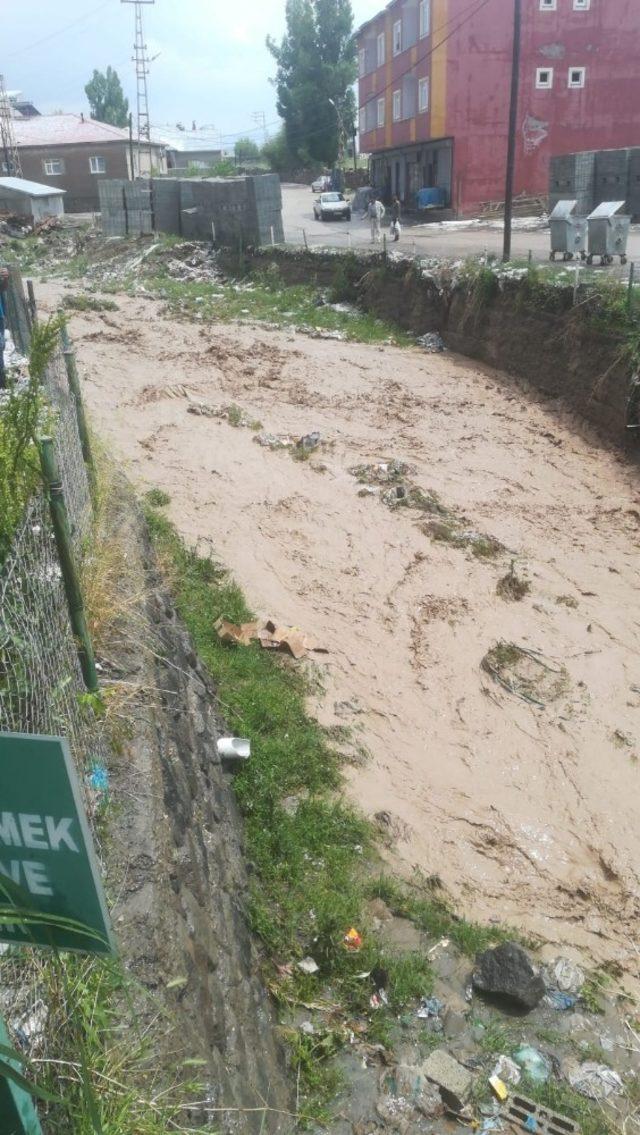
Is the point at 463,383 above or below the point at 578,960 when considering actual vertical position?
above

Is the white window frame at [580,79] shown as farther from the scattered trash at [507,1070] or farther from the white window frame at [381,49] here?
the scattered trash at [507,1070]

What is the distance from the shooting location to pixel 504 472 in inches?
481

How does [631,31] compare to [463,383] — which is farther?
[631,31]

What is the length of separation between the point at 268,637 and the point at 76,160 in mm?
47671

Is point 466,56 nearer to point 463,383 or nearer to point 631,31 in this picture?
point 631,31

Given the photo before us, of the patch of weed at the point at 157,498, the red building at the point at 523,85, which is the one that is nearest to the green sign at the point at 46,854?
the patch of weed at the point at 157,498

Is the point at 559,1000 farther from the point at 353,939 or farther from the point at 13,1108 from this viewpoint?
the point at 13,1108

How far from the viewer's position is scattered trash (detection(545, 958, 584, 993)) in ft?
16.3

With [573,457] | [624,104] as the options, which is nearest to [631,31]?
[624,104]

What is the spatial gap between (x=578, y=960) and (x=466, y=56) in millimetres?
32091

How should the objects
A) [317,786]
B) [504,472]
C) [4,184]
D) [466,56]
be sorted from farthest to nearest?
1. [4,184]
2. [466,56]
3. [504,472]
4. [317,786]

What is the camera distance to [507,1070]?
4.41 metres

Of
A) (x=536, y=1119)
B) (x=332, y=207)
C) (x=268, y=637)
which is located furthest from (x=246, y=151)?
(x=536, y=1119)

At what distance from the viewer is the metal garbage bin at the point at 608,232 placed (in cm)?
1550
